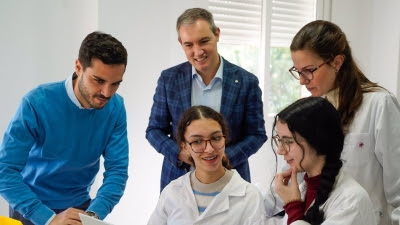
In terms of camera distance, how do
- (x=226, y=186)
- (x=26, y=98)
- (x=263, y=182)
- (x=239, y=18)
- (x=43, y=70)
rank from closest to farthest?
(x=26, y=98) < (x=226, y=186) < (x=43, y=70) < (x=239, y=18) < (x=263, y=182)

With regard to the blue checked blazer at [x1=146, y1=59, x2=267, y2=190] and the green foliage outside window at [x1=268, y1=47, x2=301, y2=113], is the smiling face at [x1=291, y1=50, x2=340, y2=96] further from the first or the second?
the green foliage outside window at [x1=268, y1=47, x2=301, y2=113]

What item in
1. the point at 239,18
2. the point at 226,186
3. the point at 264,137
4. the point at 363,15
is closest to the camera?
the point at 226,186

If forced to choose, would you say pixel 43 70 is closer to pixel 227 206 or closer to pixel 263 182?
pixel 227 206

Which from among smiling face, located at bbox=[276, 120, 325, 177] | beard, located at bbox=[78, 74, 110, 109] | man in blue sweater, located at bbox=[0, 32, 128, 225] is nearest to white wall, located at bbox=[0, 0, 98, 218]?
man in blue sweater, located at bbox=[0, 32, 128, 225]

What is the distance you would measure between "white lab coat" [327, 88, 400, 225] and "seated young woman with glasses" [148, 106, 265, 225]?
41 cm

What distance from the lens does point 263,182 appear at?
3623 mm

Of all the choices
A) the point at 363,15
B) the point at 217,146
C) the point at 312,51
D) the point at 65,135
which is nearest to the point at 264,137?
the point at 217,146

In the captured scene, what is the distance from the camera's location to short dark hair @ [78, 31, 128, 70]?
1.51 meters

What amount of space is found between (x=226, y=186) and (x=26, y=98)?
34.8 inches

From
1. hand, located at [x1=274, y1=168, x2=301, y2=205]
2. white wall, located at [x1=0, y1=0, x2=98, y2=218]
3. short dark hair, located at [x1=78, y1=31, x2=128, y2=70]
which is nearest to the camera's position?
hand, located at [x1=274, y1=168, x2=301, y2=205]

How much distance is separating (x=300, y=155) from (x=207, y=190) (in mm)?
550

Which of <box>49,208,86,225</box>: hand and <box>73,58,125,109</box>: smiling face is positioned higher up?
<box>73,58,125,109</box>: smiling face

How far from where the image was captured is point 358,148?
1.46 m

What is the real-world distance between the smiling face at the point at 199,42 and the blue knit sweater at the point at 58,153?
449 mm
